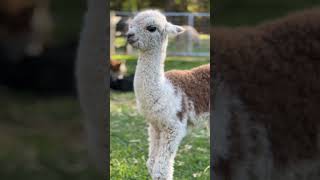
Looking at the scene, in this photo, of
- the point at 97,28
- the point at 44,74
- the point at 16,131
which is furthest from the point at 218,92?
the point at 16,131

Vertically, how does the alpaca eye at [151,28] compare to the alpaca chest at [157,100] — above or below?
above

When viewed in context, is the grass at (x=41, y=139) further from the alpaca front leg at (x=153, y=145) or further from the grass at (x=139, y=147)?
the alpaca front leg at (x=153, y=145)

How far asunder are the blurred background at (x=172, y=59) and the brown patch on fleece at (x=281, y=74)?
0.16 m

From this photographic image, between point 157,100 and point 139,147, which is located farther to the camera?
point 139,147

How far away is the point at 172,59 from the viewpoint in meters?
2.68

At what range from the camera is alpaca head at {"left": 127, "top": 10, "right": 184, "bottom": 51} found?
2.52m

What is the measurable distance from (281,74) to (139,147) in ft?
2.74

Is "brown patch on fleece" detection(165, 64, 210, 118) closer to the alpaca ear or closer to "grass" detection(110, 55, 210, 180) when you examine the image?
"grass" detection(110, 55, 210, 180)

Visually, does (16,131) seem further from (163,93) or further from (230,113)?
(230,113)

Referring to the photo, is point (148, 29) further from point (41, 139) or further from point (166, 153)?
point (41, 139)

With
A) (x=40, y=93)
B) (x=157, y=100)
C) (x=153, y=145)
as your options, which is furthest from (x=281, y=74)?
(x=40, y=93)

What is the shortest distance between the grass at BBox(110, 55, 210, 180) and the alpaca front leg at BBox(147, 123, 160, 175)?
0.06 m

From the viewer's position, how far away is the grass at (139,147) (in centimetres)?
267

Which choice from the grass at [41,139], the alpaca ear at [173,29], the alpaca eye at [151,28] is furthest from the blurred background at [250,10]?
the grass at [41,139]
